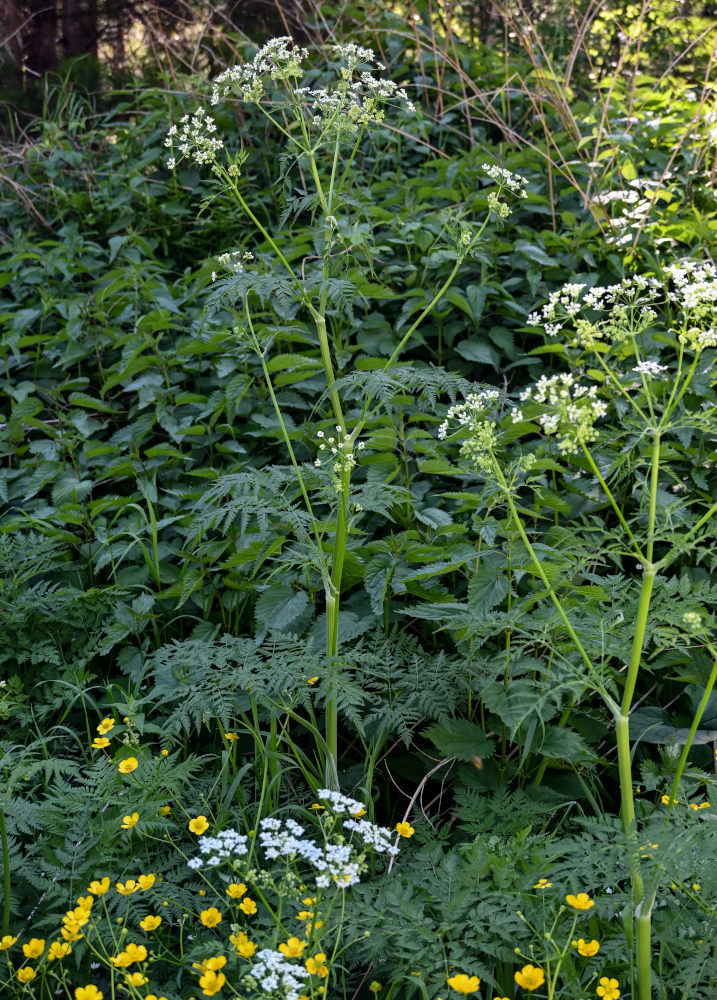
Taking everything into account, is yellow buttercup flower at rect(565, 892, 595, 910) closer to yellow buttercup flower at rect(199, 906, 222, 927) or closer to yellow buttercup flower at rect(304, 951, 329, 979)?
yellow buttercup flower at rect(304, 951, 329, 979)

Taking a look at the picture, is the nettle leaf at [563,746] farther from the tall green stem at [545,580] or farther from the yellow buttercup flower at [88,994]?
the yellow buttercup flower at [88,994]

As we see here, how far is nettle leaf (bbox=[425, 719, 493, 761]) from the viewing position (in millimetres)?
1997

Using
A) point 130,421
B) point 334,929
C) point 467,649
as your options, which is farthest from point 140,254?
point 334,929

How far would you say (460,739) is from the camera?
6.64 ft

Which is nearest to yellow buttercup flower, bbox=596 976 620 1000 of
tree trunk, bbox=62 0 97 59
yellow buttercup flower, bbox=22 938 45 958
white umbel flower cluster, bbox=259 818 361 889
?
white umbel flower cluster, bbox=259 818 361 889

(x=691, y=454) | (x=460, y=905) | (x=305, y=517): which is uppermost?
(x=305, y=517)

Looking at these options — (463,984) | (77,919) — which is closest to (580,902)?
(463,984)

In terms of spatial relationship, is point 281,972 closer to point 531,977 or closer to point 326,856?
point 326,856

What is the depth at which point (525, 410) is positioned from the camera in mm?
2719

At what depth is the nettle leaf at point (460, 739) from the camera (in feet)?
6.55

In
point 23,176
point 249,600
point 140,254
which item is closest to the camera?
point 249,600

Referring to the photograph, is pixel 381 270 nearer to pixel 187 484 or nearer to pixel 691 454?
pixel 187 484

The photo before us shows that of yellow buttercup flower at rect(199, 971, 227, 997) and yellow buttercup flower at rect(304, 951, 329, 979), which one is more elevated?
yellow buttercup flower at rect(304, 951, 329, 979)

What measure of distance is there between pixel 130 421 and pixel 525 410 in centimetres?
173
